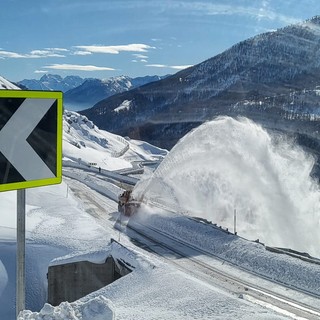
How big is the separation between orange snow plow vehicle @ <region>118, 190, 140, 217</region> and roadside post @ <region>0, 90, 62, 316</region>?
29508mm

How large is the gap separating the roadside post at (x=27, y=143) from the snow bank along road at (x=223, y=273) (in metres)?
11.9

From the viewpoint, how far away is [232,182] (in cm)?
3847

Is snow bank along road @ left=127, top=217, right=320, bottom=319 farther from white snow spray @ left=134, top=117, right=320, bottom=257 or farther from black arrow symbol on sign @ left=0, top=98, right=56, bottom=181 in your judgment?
black arrow symbol on sign @ left=0, top=98, right=56, bottom=181

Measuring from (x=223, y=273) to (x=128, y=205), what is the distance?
1367 cm

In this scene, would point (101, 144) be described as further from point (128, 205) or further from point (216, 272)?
point (216, 272)

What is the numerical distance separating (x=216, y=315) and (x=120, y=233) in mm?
17764

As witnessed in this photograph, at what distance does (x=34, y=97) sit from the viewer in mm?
3330

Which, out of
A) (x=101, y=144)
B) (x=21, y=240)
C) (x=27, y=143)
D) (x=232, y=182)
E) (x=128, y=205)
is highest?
(x=27, y=143)

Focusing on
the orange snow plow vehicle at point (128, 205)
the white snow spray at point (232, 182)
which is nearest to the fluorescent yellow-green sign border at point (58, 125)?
the orange snow plow vehicle at point (128, 205)

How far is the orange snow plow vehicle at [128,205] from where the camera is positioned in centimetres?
3301

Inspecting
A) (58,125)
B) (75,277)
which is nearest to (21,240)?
(58,125)

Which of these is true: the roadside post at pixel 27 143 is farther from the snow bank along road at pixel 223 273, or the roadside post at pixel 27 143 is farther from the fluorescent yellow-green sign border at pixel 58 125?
the snow bank along road at pixel 223 273

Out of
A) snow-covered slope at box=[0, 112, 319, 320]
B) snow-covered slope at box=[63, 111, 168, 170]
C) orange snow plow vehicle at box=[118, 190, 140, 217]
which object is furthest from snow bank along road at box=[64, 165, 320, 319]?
snow-covered slope at box=[63, 111, 168, 170]

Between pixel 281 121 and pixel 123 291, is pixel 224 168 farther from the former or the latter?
pixel 281 121
